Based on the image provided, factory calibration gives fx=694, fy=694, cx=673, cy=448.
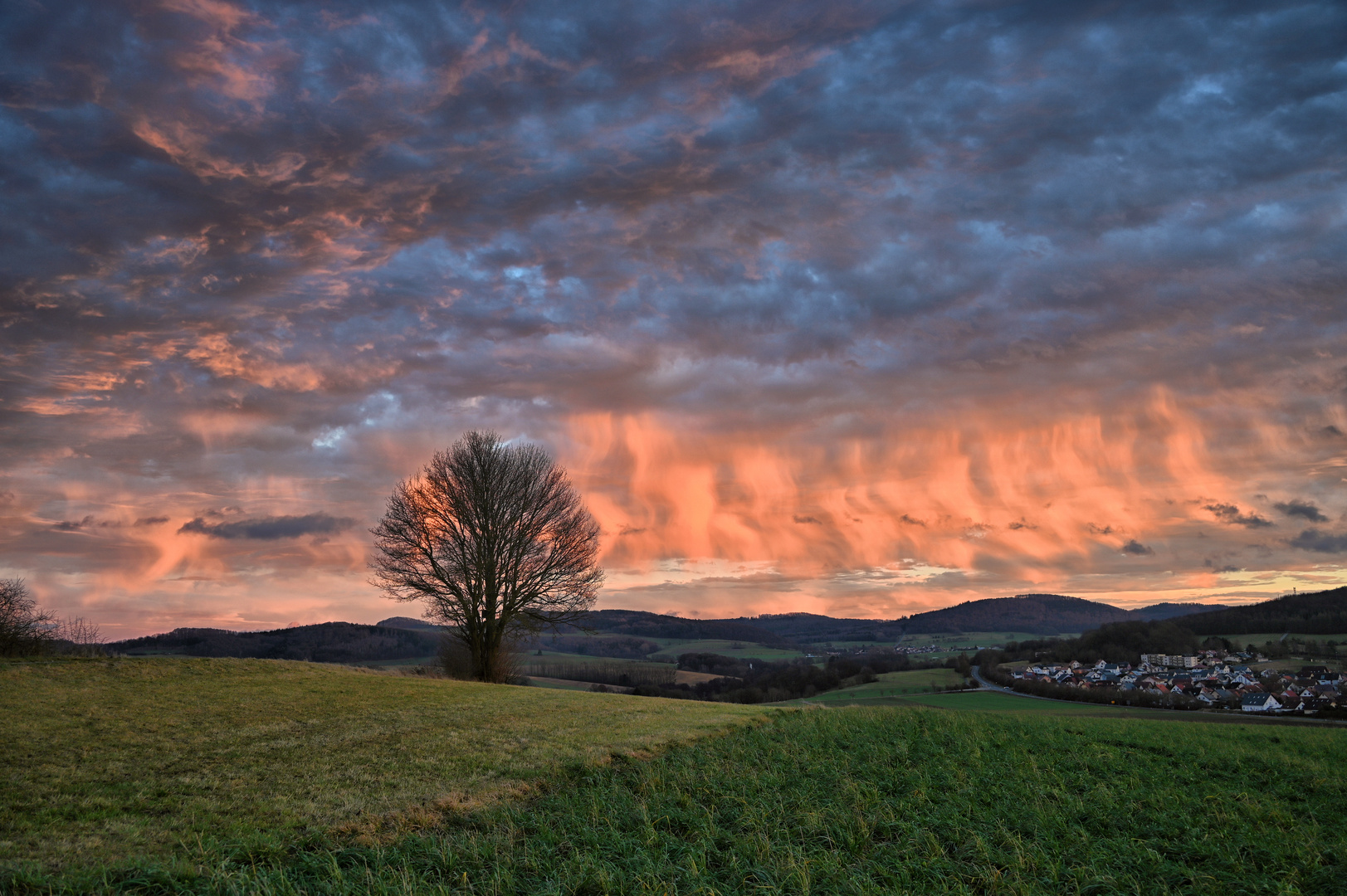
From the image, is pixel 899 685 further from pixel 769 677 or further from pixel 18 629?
pixel 18 629

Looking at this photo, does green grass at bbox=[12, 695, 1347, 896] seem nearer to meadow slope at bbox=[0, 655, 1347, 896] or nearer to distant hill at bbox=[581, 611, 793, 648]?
meadow slope at bbox=[0, 655, 1347, 896]

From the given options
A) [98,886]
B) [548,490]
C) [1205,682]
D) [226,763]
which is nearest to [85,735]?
[226,763]

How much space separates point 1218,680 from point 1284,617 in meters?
51.6

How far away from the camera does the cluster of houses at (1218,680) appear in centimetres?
5541

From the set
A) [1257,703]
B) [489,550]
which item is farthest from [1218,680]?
[489,550]

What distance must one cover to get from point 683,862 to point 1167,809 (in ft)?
26.6

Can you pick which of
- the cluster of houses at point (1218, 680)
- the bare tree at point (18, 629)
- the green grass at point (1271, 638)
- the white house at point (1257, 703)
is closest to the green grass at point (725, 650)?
the cluster of houses at point (1218, 680)

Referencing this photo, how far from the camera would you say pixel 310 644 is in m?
72.4

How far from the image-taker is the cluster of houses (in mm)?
55406

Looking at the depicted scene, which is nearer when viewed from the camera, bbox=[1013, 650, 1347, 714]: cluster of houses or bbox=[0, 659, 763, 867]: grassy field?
bbox=[0, 659, 763, 867]: grassy field

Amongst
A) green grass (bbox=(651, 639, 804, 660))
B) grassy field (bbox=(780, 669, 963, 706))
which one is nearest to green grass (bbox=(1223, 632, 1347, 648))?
grassy field (bbox=(780, 669, 963, 706))

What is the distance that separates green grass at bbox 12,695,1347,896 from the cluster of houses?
5501cm

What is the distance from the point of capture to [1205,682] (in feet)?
210

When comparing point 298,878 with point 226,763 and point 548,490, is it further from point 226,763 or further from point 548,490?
point 548,490
